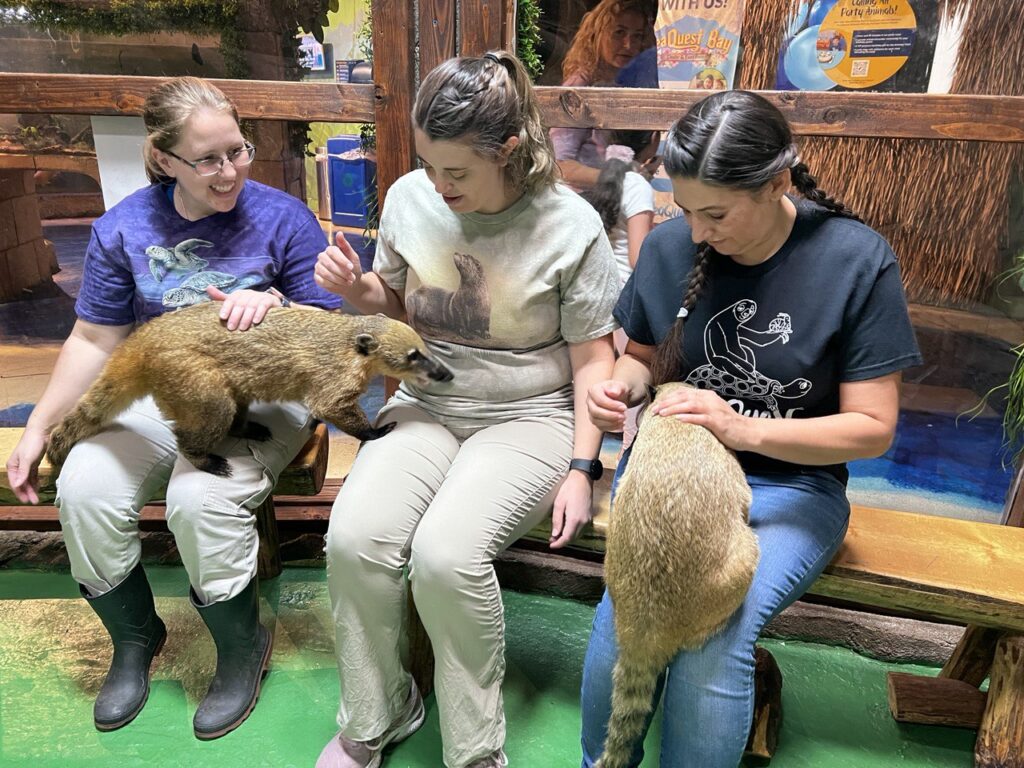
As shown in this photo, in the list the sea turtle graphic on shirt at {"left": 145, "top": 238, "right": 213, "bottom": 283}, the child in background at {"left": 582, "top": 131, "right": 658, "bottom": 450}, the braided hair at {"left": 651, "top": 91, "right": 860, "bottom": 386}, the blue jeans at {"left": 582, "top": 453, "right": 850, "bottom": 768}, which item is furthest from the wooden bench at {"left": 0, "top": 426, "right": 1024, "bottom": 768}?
the braided hair at {"left": 651, "top": 91, "right": 860, "bottom": 386}

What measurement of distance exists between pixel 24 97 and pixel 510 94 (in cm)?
215

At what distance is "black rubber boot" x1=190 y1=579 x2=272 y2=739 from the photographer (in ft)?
7.75

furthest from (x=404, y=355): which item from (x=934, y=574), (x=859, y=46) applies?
(x=859, y=46)

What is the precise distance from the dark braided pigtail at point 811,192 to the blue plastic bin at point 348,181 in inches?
68.7

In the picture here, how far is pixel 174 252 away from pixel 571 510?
162 cm

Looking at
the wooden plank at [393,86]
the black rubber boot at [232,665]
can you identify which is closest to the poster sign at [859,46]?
the wooden plank at [393,86]

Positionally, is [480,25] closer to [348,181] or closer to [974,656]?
[348,181]

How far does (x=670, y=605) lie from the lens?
171 centimetres

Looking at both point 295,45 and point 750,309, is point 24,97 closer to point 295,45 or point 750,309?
point 295,45

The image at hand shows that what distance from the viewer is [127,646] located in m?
2.49

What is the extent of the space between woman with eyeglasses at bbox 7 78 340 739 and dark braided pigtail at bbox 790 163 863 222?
1.61 m

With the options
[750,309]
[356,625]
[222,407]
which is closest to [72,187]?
[222,407]

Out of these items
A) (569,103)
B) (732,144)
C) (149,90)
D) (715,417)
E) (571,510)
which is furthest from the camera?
(149,90)

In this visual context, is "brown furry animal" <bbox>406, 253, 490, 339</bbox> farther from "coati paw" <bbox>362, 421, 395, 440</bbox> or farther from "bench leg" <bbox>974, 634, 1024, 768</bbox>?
"bench leg" <bbox>974, 634, 1024, 768</bbox>
